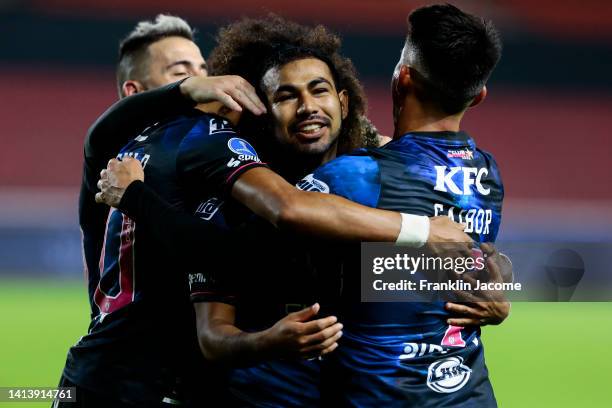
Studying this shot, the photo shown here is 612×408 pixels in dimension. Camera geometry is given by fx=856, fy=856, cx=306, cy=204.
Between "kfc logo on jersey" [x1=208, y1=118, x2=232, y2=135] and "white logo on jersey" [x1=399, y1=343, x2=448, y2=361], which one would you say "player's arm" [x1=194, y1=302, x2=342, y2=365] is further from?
"kfc logo on jersey" [x1=208, y1=118, x2=232, y2=135]

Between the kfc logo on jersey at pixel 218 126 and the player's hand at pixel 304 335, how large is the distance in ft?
2.48

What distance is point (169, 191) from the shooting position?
2.95 meters

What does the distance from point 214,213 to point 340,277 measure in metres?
0.48

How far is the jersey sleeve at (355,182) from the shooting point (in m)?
2.68

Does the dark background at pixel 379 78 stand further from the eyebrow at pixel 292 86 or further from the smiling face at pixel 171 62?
the eyebrow at pixel 292 86

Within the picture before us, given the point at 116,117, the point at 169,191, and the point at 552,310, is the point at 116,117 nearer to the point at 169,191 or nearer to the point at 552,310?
the point at 169,191

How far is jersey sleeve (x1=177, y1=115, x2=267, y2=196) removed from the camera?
2771 millimetres

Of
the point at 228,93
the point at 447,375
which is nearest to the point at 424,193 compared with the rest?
the point at 447,375

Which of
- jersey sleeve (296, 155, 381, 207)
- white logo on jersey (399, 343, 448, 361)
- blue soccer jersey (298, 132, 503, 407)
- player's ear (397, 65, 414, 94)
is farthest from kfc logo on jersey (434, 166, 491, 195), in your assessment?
white logo on jersey (399, 343, 448, 361)

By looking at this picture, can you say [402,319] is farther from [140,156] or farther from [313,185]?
[140,156]

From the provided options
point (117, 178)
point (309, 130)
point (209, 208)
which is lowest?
point (209, 208)

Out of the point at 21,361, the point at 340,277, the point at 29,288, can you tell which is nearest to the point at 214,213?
the point at 340,277

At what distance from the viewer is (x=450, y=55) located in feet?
9.18

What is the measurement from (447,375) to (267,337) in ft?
2.05
